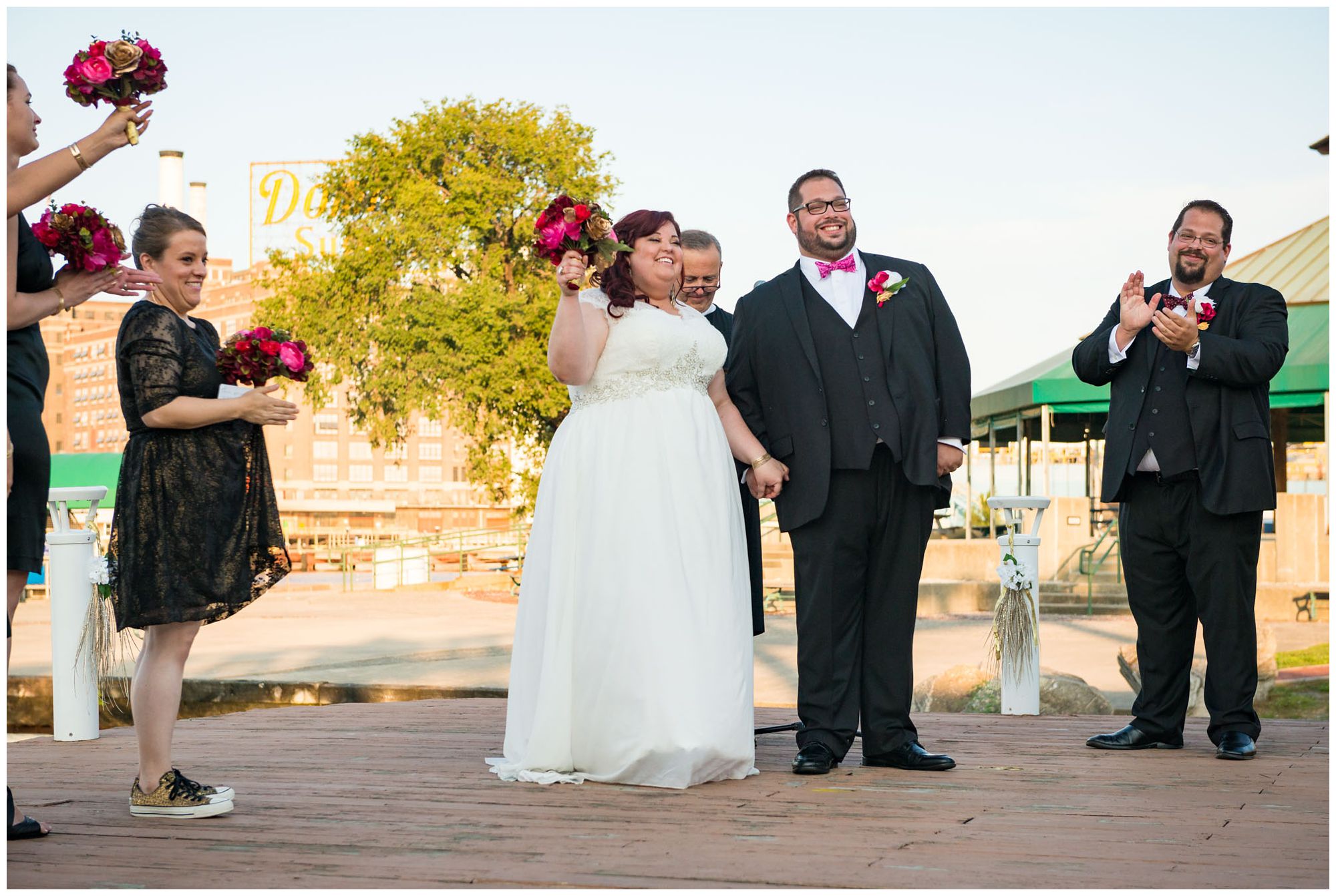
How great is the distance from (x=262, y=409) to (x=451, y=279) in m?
22.0

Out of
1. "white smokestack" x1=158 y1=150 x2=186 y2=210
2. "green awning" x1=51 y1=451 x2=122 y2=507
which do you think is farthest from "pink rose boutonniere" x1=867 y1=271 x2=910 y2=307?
"white smokestack" x1=158 y1=150 x2=186 y2=210

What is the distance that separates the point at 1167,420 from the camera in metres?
5.05

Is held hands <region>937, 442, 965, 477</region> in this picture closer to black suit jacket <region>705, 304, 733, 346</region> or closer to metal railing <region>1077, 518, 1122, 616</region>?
black suit jacket <region>705, 304, 733, 346</region>

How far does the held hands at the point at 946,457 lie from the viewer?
4680 mm

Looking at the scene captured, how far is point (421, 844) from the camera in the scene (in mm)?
3406

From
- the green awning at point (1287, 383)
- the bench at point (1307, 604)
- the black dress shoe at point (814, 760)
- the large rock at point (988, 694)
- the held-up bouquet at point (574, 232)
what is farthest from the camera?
the green awning at point (1287, 383)

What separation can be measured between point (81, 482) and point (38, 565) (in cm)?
2749

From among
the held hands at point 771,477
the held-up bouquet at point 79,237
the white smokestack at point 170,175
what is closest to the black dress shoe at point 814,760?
the held hands at point 771,477

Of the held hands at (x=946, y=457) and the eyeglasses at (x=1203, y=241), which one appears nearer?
the held hands at (x=946, y=457)

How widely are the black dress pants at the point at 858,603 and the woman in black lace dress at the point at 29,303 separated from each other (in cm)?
243

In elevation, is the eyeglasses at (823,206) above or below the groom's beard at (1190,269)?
above

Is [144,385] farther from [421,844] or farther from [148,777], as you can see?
[421,844]

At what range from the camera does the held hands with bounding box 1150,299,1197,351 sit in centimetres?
479

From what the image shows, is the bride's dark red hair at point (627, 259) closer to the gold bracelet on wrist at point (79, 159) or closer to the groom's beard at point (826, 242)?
the groom's beard at point (826, 242)
